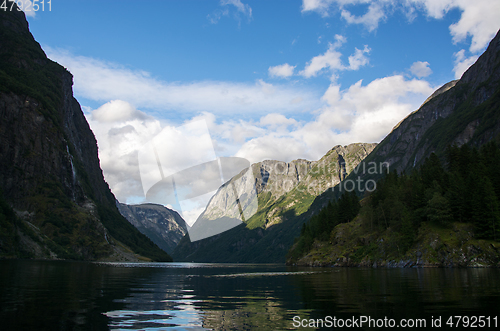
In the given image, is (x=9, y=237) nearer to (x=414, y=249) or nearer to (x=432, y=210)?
(x=414, y=249)

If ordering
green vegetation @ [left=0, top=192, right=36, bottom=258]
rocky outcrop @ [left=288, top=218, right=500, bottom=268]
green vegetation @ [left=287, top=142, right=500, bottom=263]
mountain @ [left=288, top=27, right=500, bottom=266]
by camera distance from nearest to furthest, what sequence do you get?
rocky outcrop @ [left=288, top=218, right=500, bottom=268] → mountain @ [left=288, top=27, right=500, bottom=266] → green vegetation @ [left=287, top=142, right=500, bottom=263] → green vegetation @ [left=0, top=192, right=36, bottom=258]

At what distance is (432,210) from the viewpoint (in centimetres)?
9212

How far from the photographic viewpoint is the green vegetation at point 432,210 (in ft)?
273

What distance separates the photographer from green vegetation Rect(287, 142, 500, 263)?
83.1 metres

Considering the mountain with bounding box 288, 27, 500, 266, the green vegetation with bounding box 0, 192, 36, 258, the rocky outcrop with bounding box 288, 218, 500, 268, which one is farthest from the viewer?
the green vegetation with bounding box 0, 192, 36, 258

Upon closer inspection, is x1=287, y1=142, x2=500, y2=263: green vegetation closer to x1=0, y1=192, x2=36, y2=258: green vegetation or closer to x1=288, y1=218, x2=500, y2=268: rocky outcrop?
x1=288, y1=218, x2=500, y2=268: rocky outcrop

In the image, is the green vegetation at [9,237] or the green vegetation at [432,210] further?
the green vegetation at [9,237]

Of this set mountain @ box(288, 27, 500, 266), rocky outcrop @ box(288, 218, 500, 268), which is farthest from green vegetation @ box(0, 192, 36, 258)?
rocky outcrop @ box(288, 218, 500, 268)

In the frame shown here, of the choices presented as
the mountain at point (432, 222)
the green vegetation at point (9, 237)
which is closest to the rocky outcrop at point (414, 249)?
the mountain at point (432, 222)

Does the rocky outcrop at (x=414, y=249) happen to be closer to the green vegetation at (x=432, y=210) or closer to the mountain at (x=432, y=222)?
the mountain at (x=432, y=222)

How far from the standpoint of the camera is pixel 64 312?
54.3 feet

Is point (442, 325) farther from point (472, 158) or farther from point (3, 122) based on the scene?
point (3, 122)

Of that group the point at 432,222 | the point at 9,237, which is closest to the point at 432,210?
the point at 432,222

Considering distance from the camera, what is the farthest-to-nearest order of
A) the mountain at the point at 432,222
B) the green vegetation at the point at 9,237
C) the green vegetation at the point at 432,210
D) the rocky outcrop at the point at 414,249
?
1. the green vegetation at the point at 9,237
2. the green vegetation at the point at 432,210
3. the mountain at the point at 432,222
4. the rocky outcrop at the point at 414,249
